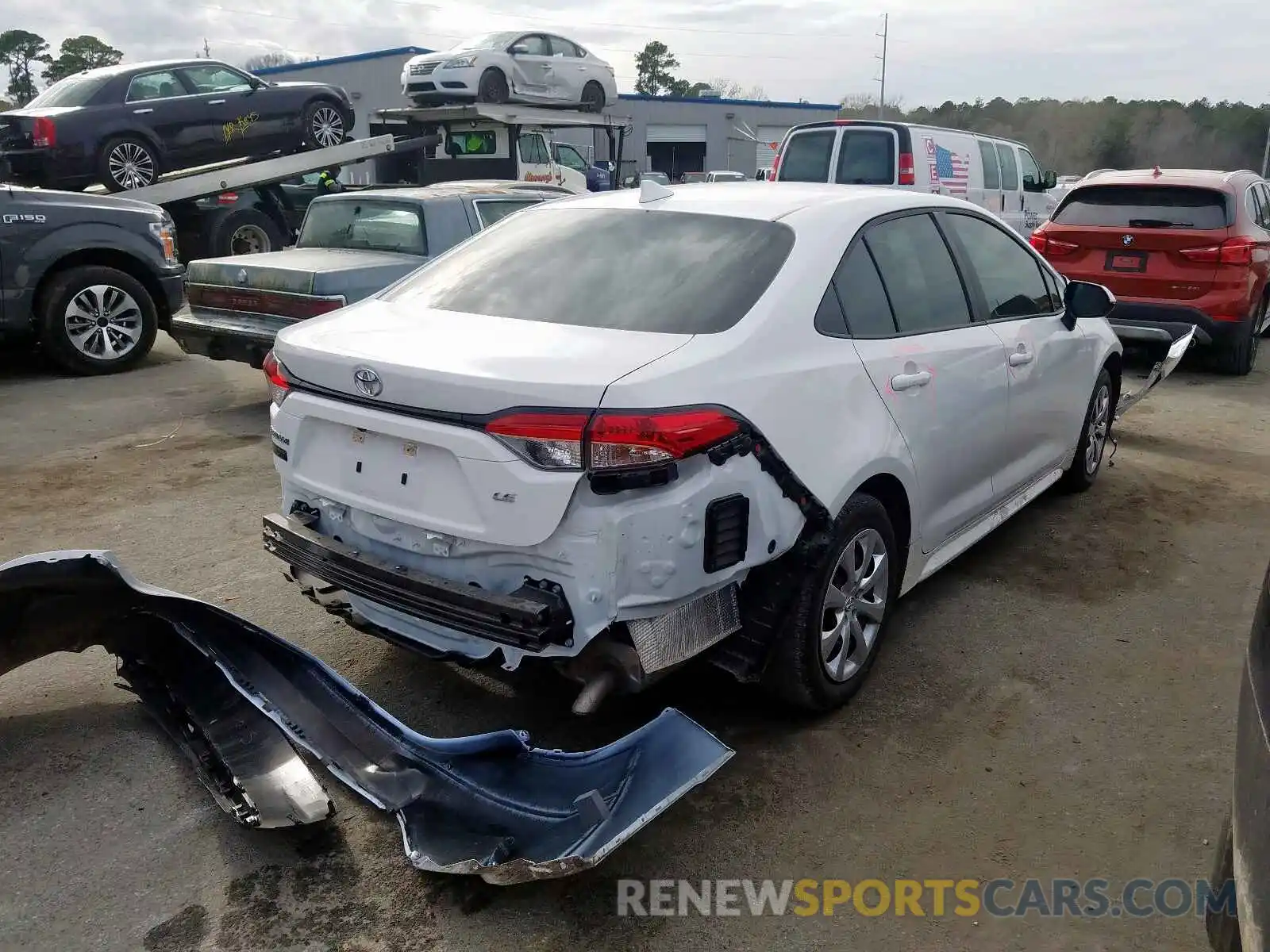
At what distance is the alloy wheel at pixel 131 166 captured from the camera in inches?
481

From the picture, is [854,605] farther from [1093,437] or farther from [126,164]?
[126,164]

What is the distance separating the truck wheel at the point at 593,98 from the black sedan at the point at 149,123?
5.23 meters

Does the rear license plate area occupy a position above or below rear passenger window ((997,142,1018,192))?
below

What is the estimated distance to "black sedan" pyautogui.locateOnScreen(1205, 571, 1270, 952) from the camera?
5.21ft

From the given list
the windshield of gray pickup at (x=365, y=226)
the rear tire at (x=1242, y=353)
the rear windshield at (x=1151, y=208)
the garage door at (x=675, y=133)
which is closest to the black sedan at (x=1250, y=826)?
the windshield of gray pickup at (x=365, y=226)

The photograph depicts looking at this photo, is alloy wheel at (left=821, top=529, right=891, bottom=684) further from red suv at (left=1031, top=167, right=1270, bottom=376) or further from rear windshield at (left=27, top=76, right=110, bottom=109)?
rear windshield at (left=27, top=76, right=110, bottom=109)

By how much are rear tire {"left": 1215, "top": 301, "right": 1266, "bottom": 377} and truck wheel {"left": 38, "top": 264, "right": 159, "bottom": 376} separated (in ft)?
31.0

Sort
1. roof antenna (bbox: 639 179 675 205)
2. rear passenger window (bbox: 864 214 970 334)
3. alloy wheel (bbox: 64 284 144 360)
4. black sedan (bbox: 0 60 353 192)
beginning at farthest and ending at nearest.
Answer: black sedan (bbox: 0 60 353 192), alloy wheel (bbox: 64 284 144 360), roof antenna (bbox: 639 179 675 205), rear passenger window (bbox: 864 214 970 334)

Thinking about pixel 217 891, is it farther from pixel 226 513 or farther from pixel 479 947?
pixel 226 513

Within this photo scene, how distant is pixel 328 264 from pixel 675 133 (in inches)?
1756

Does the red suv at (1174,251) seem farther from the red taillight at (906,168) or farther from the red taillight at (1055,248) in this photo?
the red taillight at (906,168)

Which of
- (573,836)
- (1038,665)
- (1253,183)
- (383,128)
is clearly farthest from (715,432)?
(383,128)

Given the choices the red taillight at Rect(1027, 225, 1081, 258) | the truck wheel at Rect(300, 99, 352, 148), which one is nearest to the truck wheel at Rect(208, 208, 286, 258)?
the truck wheel at Rect(300, 99, 352, 148)

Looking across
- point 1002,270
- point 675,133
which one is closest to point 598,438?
point 1002,270
